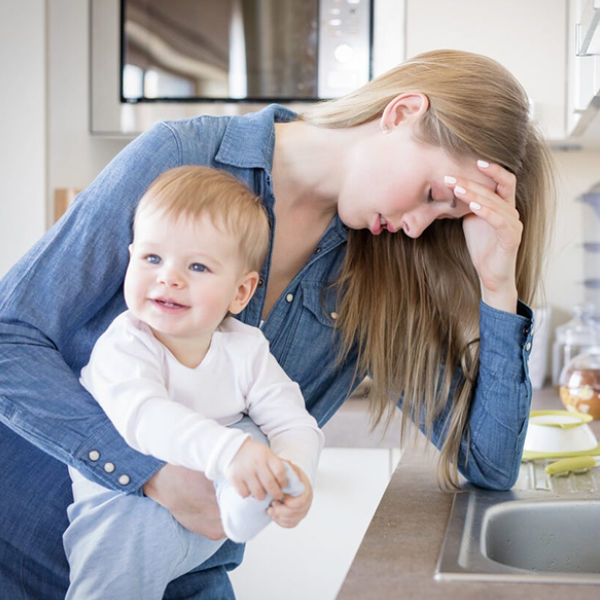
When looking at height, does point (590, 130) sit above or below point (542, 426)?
above

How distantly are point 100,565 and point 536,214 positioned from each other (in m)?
0.77

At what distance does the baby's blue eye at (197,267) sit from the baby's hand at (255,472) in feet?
0.69

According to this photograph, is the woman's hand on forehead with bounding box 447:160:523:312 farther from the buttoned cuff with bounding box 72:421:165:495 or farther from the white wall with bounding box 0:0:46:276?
the white wall with bounding box 0:0:46:276

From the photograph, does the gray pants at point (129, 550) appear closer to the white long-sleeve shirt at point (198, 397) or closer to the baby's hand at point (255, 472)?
the white long-sleeve shirt at point (198, 397)

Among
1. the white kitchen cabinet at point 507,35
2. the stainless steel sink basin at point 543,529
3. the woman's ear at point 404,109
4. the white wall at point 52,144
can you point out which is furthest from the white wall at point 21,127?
the stainless steel sink basin at point 543,529

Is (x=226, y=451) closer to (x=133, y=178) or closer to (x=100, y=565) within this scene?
(x=100, y=565)

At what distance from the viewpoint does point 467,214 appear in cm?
132

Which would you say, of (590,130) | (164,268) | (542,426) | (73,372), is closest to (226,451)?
(164,268)

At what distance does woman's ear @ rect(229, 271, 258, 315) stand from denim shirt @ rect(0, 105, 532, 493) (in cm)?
14

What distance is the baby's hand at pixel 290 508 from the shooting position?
2.84 feet

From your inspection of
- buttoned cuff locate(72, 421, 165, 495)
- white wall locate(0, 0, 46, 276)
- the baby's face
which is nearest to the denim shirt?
buttoned cuff locate(72, 421, 165, 495)

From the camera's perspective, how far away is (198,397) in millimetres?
995

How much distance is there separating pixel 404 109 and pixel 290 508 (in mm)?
579

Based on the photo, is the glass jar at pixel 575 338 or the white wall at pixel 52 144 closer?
the white wall at pixel 52 144
